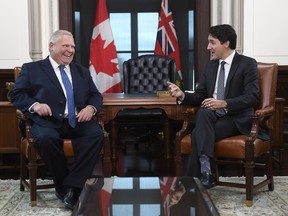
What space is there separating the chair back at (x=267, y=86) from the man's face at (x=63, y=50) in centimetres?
131

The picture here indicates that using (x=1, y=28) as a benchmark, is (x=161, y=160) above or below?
below

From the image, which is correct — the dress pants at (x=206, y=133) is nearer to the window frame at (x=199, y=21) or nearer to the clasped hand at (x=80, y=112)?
the clasped hand at (x=80, y=112)

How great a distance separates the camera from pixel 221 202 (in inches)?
117

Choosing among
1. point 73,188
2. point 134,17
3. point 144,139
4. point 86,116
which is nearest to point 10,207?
point 73,188

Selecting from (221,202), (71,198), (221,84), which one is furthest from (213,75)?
(71,198)

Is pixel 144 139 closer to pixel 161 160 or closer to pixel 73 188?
pixel 161 160

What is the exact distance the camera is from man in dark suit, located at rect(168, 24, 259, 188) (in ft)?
9.84

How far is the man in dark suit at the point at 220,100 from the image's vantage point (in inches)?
118

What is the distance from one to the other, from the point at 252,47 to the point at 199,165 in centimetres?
268

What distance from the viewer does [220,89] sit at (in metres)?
3.23

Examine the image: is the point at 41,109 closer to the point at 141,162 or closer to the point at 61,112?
the point at 61,112

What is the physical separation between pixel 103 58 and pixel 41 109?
110 inches

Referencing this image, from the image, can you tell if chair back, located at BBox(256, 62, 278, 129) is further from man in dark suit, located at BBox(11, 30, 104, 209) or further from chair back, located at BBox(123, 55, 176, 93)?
chair back, located at BBox(123, 55, 176, 93)

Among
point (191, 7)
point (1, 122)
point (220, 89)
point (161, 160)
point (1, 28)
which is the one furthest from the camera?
point (191, 7)
